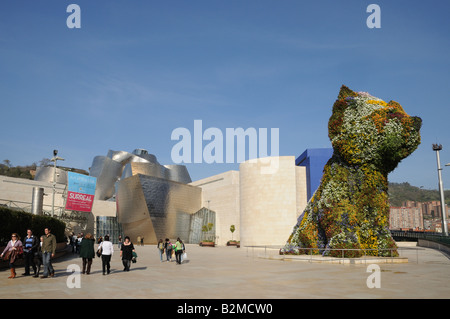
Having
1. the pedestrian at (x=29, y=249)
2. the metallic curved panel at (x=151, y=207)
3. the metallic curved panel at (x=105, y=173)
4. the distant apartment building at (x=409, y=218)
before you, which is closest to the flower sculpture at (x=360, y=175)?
the pedestrian at (x=29, y=249)

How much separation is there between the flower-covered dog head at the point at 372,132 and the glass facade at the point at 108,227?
46973 mm

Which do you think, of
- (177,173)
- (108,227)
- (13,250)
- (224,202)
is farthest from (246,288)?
(177,173)

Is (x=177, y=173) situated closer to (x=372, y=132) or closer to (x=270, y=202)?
(x=270, y=202)

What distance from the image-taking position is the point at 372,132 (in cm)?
1622

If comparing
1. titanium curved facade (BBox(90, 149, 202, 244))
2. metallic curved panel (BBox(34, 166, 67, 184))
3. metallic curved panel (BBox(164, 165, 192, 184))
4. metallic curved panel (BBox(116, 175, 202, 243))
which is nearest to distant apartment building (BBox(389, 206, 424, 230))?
metallic curved panel (BBox(164, 165, 192, 184))

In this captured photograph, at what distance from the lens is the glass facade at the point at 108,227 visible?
5772 centimetres

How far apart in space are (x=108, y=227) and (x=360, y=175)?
4858 centimetres

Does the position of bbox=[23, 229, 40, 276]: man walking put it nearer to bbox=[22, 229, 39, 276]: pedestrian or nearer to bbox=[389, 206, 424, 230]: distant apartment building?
bbox=[22, 229, 39, 276]: pedestrian

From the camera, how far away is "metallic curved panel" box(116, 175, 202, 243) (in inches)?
1998

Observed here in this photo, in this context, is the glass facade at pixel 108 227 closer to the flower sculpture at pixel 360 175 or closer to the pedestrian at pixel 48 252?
the flower sculpture at pixel 360 175

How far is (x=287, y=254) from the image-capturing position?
61.0 ft
